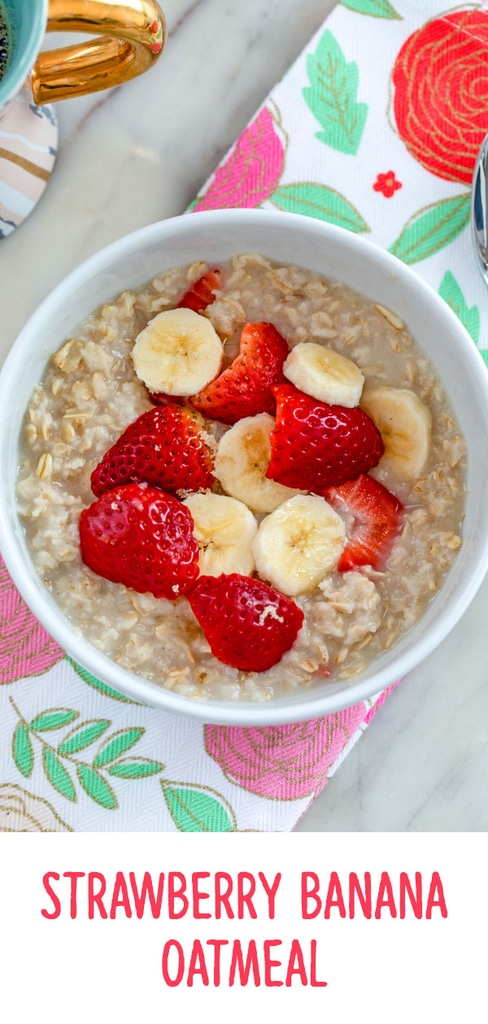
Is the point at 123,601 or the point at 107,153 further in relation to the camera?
the point at 107,153

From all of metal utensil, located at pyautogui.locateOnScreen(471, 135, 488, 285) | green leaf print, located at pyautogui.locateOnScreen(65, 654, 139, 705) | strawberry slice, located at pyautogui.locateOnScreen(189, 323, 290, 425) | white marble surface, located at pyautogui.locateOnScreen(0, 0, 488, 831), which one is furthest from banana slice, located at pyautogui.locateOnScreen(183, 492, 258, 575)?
metal utensil, located at pyautogui.locateOnScreen(471, 135, 488, 285)

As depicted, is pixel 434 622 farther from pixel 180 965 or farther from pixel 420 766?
pixel 180 965

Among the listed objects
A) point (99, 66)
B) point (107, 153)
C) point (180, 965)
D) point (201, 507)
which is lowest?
point (180, 965)

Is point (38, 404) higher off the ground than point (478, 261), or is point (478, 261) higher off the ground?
point (478, 261)

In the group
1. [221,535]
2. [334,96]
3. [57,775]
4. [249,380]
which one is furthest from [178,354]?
[57,775]

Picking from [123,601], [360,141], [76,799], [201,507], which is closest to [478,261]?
[360,141]

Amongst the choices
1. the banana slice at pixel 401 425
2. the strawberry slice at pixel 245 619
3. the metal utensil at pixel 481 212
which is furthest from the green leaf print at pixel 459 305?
the strawberry slice at pixel 245 619
